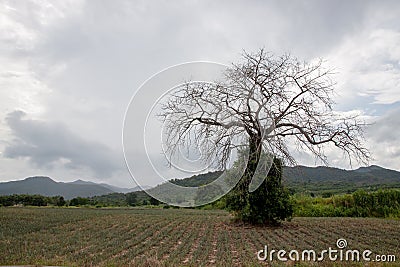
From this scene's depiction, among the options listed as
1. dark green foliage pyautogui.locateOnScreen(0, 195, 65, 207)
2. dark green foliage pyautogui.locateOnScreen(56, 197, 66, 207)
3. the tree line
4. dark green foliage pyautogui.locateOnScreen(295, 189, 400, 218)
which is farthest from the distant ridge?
dark green foliage pyautogui.locateOnScreen(0, 195, 65, 207)

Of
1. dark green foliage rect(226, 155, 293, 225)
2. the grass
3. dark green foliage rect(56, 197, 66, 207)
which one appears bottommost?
the grass

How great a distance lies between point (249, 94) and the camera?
44.0 ft

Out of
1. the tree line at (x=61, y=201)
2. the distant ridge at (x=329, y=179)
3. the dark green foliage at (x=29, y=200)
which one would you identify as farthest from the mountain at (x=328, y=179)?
the dark green foliage at (x=29, y=200)

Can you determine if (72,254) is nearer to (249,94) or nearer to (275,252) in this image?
(275,252)

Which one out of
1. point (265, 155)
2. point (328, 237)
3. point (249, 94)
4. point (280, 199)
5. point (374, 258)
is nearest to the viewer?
point (374, 258)

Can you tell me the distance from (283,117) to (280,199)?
18.6 feet

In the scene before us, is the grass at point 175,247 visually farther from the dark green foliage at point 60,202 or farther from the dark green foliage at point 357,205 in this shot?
Result: the dark green foliage at point 60,202

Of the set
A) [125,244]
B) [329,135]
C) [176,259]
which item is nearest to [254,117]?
[329,135]

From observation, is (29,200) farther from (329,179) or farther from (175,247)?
(175,247)

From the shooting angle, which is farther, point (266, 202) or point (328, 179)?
point (328, 179)

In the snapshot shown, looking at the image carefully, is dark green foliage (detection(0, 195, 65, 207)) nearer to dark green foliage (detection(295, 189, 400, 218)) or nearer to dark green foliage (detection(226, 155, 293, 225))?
dark green foliage (detection(295, 189, 400, 218))

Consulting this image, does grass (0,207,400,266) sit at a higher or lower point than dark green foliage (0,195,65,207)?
lower

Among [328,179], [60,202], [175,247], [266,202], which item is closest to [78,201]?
[60,202]

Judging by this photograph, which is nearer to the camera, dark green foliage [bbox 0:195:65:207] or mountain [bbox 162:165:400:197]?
mountain [bbox 162:165:400:197]
